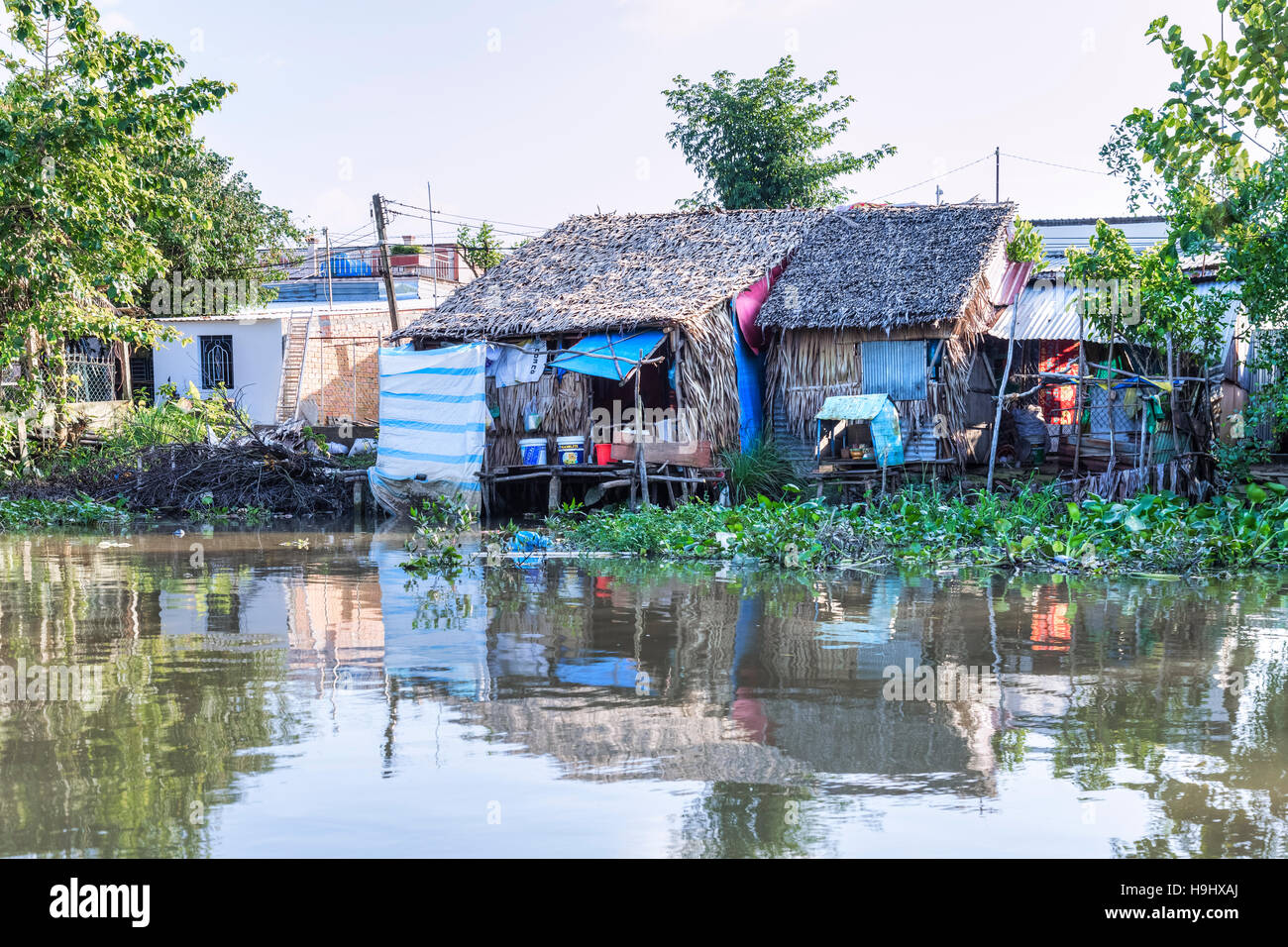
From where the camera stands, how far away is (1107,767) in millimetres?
4637

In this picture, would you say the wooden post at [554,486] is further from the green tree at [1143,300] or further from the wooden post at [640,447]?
the green tree at [1143,300]

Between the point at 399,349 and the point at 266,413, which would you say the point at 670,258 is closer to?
the point at 399,349

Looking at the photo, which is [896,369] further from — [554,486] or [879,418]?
[554,486]

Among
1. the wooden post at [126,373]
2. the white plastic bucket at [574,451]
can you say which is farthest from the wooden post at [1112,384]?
the wooden post at [126,373]

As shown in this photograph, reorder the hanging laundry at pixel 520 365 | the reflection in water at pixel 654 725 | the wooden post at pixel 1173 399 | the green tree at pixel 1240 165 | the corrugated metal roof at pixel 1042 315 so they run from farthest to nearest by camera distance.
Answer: the corrugated metal roof at pixel 1042 315, the hanging laundry at pixel 520 365, the wooden post at pixel 1173 399, the green tree at pixel 1240 165, the reflection in water at pixel 654 725

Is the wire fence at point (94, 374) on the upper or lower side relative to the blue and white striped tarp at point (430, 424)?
upper

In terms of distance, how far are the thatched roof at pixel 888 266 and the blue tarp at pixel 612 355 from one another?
1957 millimetres

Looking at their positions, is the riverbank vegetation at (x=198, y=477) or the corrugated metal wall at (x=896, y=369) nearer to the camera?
the corrugated metal wall at (x=896, y=369)

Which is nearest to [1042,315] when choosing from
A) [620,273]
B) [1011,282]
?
[1011,282]

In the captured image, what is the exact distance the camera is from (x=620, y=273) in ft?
57.9

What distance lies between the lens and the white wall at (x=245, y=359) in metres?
25.2

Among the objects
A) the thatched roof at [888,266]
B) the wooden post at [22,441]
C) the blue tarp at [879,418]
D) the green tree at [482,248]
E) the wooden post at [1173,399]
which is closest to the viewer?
the wooden post at [1173,399]

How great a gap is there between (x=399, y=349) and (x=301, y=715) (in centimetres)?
1199
